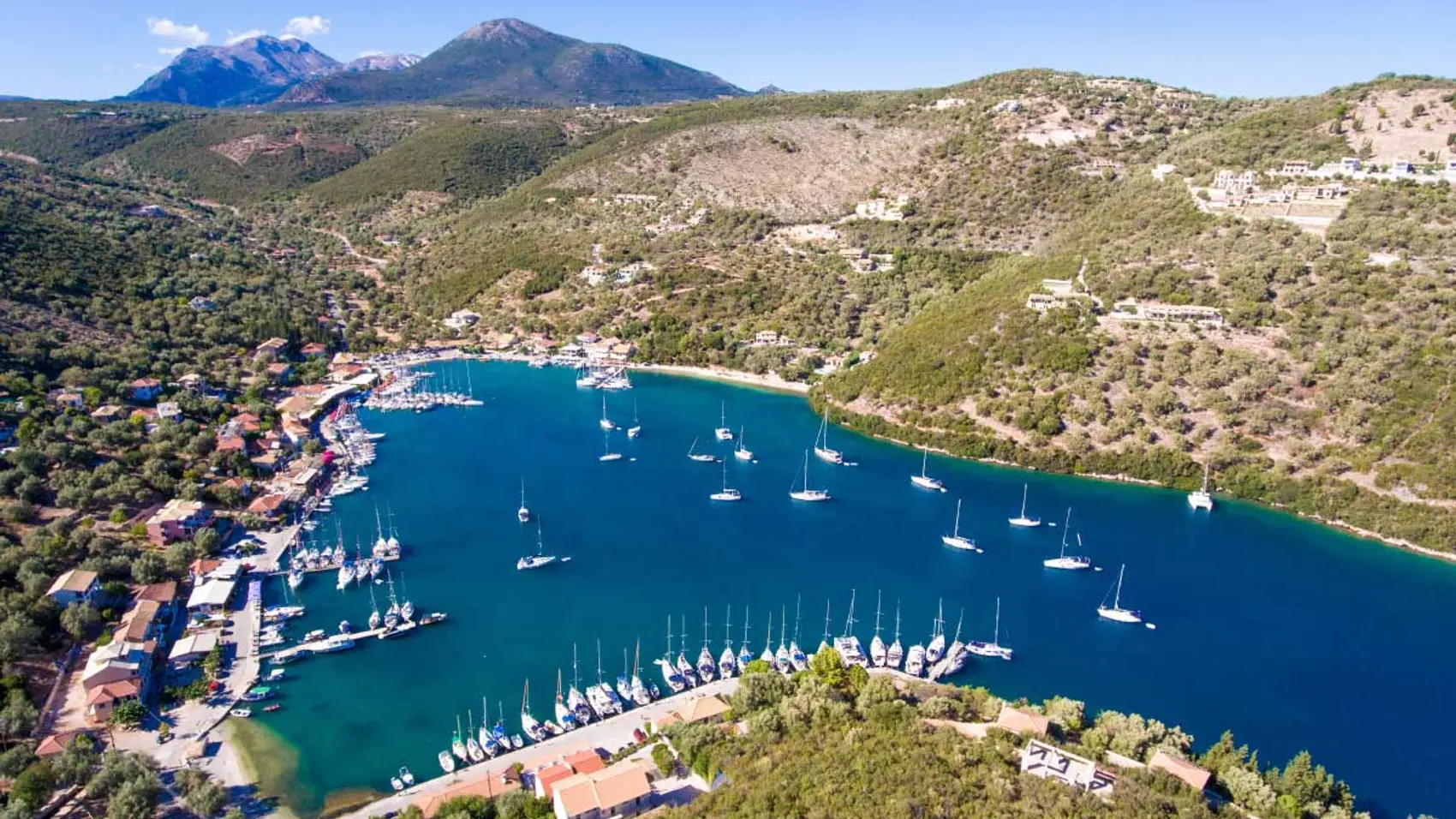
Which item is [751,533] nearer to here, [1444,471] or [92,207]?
[1444,471]

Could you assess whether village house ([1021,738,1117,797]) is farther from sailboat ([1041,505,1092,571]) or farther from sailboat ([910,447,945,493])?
sailboat ([910,447,945,493])

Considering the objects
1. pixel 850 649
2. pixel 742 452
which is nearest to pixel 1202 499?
pixel 850 649

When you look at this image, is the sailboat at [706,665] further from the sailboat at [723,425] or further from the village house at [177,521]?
the sailboat at [723,425]

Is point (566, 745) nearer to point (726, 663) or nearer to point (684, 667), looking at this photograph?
point (684, 667)

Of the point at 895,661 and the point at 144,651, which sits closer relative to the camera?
the point at 144,651

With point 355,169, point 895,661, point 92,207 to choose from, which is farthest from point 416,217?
point 895,661
